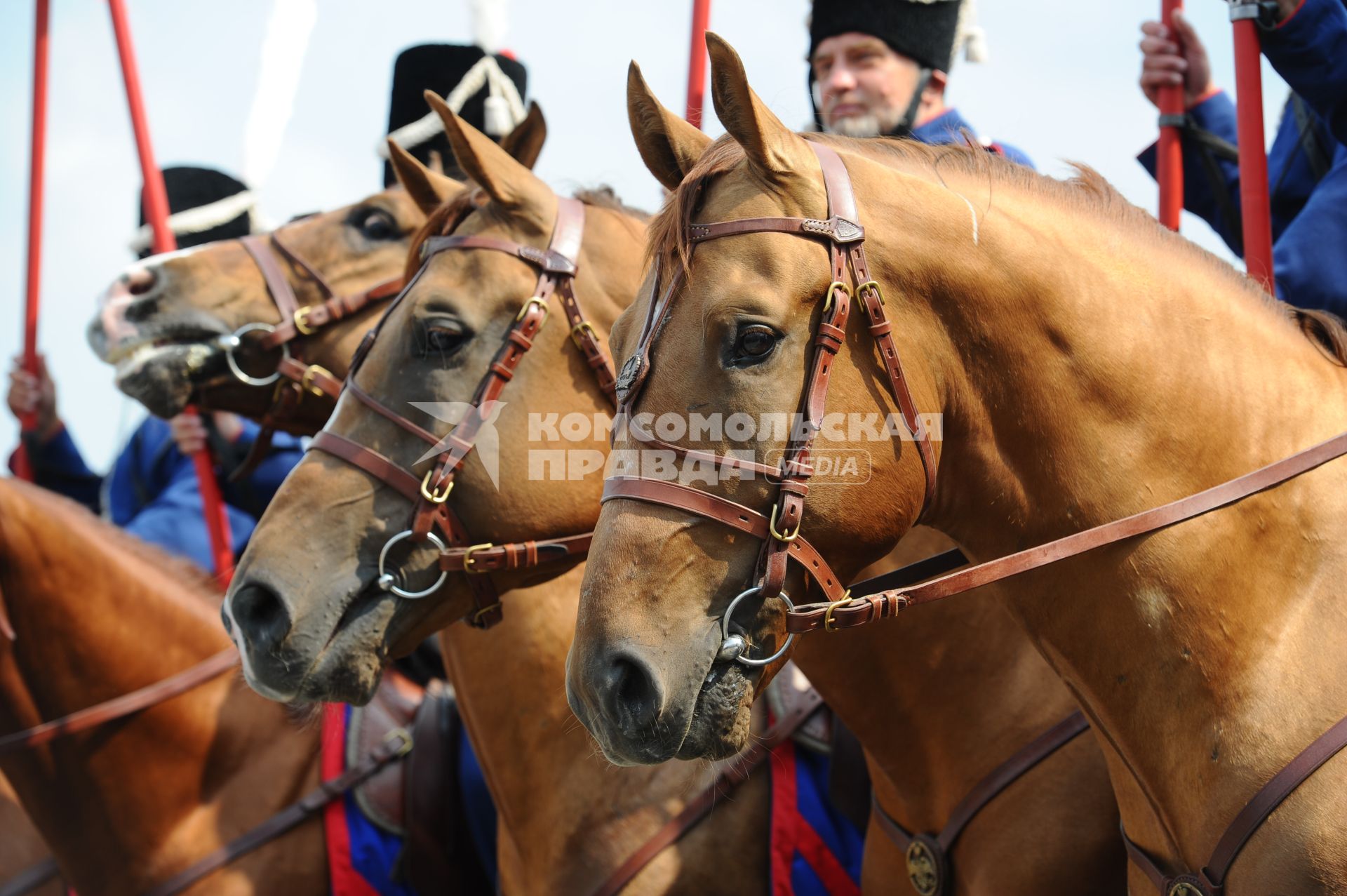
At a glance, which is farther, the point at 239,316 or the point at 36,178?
the point at 36,178

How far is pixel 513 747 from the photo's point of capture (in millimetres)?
3711

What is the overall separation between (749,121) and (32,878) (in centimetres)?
449

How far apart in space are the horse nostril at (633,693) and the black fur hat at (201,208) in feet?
15.7

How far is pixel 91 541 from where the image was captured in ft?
14.8

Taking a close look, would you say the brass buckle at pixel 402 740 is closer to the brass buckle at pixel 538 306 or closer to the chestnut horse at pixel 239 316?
the chestnut horse at pixel 239 316

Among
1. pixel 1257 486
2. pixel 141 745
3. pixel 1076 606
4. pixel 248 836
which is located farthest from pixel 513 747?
pixel 1257 486

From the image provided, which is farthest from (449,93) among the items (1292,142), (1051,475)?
(1051,475)

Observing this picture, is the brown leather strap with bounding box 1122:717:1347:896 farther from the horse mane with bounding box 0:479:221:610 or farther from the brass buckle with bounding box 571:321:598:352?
the horse mane with bounding box 0:479:221:610

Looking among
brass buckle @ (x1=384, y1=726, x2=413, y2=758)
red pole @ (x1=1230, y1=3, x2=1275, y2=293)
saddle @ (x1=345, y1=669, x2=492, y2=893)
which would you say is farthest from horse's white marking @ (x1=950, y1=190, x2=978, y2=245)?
brass buckle @ (x1=384, y1=726, x2=413, y2=758)

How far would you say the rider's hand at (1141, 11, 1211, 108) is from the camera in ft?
12.9

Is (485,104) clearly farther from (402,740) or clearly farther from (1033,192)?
(1033,192)

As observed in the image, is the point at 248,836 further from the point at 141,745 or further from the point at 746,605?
the point at 746,605

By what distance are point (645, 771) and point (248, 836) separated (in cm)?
167

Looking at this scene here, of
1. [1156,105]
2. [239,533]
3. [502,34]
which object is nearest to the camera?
[1156,105]
